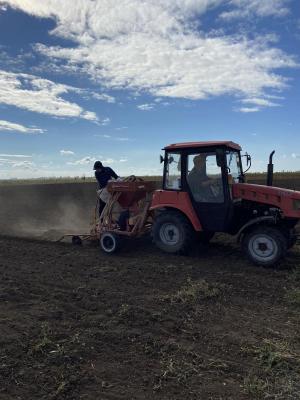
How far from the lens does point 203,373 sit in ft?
13.2

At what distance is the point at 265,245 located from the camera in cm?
827

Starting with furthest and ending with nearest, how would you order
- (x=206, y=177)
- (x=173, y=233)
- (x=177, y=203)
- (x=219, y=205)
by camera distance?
1. (x=173, y=233)
2. (x=177, y=203)
3. (x=206, y=177)
4. (x=219, y=205)

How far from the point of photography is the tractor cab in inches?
340

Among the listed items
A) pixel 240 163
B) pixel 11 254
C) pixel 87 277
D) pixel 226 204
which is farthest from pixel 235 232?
pixel 11 254

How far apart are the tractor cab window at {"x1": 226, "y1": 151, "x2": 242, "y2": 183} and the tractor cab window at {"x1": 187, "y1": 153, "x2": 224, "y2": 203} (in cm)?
30

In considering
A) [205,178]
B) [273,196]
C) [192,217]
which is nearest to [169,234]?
[192,217]

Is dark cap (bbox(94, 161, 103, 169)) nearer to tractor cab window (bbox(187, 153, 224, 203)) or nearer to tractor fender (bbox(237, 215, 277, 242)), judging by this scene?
tractor cab window (bbox(187, 153, 224, 203))

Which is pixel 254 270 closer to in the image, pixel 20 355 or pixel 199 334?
pixel 199 334

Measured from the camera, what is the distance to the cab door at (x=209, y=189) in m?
8.66

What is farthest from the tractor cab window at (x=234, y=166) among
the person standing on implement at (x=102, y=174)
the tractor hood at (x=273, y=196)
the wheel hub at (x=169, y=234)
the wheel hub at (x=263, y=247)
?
the person standing on implement at (x=102, y=174)

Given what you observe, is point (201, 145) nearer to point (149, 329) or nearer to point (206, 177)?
point (206, 177)

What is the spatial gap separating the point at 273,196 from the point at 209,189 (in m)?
1.30

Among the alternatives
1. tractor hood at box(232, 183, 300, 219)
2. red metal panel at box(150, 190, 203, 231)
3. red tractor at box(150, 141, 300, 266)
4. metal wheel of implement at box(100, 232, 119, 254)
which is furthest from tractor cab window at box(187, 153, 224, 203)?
metal wheel of implement at box(100, 232, 119, 254)

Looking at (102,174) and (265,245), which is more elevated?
(102,174)
